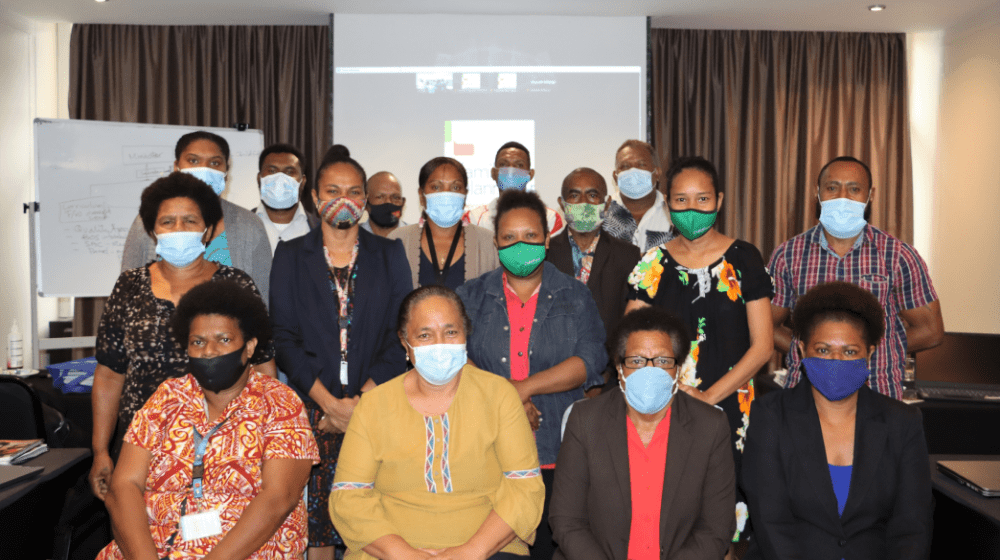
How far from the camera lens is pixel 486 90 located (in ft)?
19.8

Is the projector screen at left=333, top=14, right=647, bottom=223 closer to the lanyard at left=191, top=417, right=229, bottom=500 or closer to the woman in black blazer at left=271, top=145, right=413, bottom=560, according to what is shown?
the woman in black blazer at left=271, top=145, right=413, bottom=560

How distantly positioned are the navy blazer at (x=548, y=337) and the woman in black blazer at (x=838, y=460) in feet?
2.19

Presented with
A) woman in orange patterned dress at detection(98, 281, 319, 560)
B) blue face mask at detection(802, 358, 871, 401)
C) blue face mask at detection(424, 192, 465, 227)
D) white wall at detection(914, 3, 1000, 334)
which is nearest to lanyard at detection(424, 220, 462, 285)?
blue face mask at detection(424, 192, 465, 227)

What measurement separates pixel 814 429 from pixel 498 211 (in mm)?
1365

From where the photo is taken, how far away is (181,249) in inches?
101

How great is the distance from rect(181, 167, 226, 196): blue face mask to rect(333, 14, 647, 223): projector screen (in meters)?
2.72

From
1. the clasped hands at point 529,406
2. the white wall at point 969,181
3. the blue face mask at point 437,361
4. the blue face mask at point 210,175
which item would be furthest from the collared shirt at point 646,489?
the white wall at point 969,181

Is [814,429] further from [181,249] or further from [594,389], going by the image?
[181,249]

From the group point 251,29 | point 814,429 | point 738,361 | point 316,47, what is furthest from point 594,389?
point 251,29

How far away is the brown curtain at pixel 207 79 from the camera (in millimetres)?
6199

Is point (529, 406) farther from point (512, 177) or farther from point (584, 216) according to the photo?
point (512, 177)

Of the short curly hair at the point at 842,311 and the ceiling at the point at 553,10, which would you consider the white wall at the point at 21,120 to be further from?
the short curly hair at the point at 842,311

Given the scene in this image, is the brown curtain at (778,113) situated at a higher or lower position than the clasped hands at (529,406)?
higher

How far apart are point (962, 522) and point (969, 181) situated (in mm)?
4889
